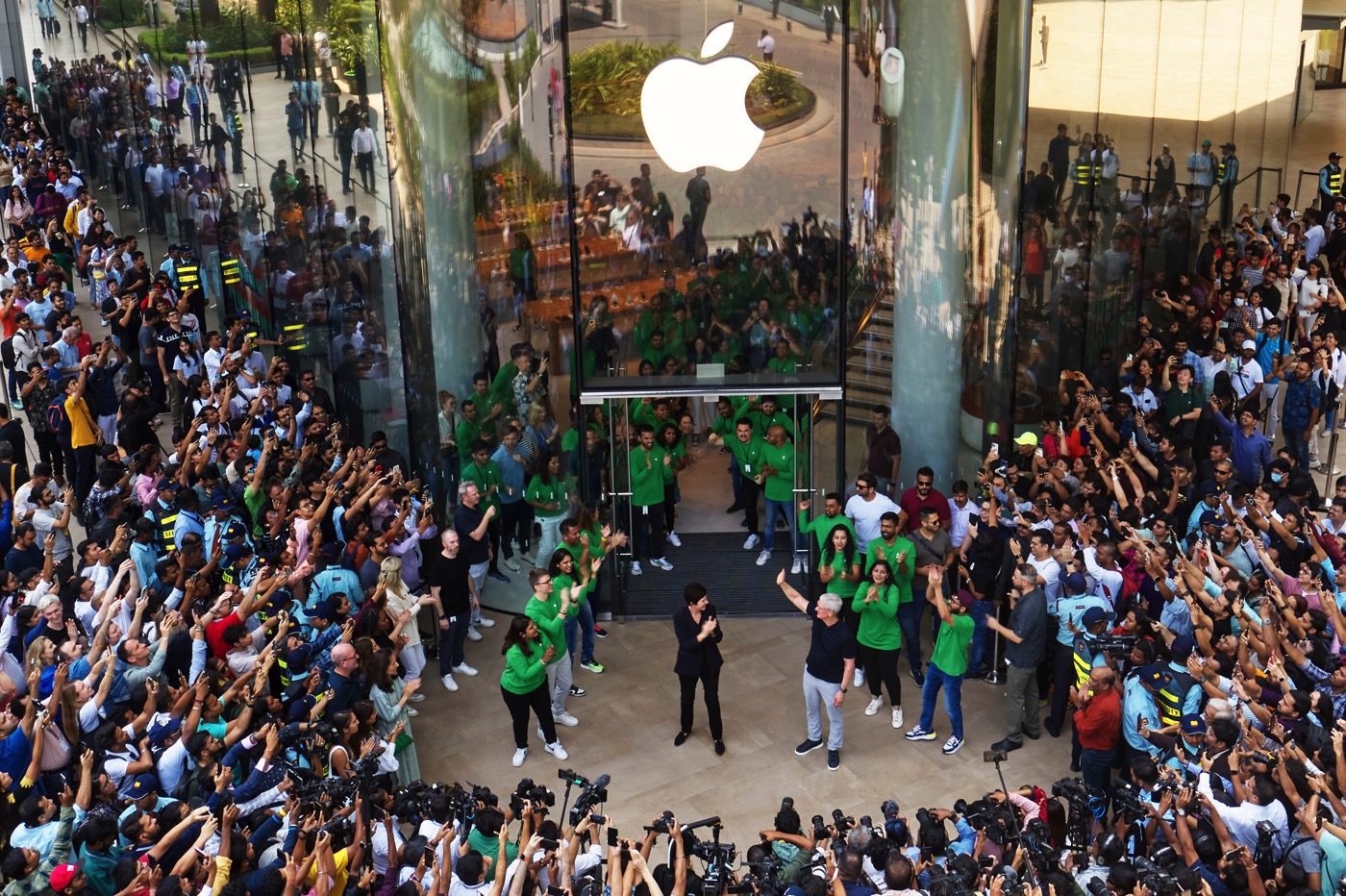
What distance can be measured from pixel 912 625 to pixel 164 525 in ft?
20.5

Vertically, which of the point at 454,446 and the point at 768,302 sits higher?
the point at 768,302

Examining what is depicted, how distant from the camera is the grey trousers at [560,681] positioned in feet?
40.7

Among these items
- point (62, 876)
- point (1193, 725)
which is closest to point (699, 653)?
point (1193, 725)

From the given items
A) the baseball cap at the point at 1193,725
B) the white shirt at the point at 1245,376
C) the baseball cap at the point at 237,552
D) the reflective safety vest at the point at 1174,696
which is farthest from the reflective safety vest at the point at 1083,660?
the baseball cap at the point at 237,552

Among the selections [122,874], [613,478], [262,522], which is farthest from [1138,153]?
[122,874]

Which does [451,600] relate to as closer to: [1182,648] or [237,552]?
[237,552]

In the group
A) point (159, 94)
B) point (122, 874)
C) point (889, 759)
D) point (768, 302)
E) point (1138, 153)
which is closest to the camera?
point (122, 874)

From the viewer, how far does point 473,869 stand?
838 cm

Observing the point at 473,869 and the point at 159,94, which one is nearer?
the point at 473,869

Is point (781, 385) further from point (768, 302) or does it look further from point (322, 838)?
point (322, 838)

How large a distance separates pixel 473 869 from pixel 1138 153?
13.0m

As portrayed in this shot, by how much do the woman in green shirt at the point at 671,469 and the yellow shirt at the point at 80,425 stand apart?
555 cm

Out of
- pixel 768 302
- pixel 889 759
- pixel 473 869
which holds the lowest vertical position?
pixel 889 759

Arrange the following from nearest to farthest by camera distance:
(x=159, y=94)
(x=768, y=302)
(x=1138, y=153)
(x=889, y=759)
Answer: (x=889, y=759) → (x=768, y=302) → (x=1138, y=153) → (x=159, y=94)
